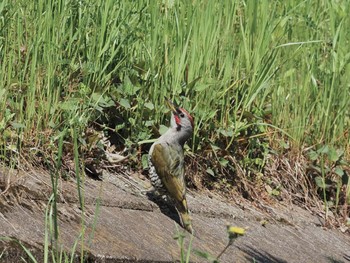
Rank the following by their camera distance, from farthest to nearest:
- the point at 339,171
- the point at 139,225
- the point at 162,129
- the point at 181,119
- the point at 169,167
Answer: the point at 339,171, the point at 162,129, the point at 181,119, the point at 169,167, the point at 139,225

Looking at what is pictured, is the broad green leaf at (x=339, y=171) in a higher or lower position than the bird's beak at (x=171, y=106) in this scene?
lower

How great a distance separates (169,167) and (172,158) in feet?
0.31

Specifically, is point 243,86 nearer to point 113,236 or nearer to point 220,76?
point 220,76

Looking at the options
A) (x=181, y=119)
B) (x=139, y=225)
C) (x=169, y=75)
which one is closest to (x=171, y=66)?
(x=169, y=75)

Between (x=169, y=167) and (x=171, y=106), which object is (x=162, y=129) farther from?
(x=169, y=167)

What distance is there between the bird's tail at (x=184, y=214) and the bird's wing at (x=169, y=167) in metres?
0.13

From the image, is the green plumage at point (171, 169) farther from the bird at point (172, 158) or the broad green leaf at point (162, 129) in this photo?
the broad green leaf at point (162, 129)

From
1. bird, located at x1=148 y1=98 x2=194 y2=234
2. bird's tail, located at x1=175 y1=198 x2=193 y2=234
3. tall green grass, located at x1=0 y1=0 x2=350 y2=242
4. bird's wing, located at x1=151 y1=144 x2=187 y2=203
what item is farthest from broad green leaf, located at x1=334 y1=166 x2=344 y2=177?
bird's tail, located at x1=175 y1=198 x2=193 y2=234

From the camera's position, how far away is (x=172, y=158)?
614 centimetres

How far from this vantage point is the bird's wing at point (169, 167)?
19.6 ft

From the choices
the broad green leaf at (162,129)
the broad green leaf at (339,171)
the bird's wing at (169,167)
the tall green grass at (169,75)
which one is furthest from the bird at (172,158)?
the broad green leaf at (339,171)

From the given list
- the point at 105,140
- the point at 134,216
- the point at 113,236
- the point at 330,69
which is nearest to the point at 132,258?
the point at 113,236

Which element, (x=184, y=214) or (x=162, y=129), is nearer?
(x=184, y=214)

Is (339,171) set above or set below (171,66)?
below
